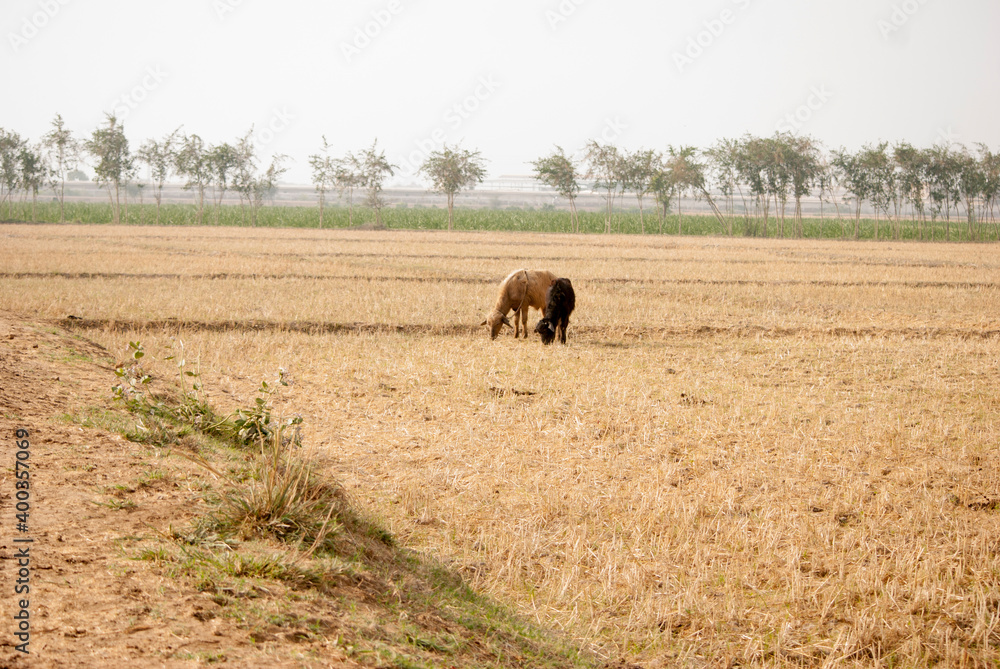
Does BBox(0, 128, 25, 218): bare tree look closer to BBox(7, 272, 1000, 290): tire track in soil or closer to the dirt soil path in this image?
BBox(7, 272, 1000, 290): tire track in soil

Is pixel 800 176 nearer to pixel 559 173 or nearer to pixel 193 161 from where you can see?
pixel 559 173

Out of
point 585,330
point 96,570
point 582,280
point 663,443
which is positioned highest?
point 582,280

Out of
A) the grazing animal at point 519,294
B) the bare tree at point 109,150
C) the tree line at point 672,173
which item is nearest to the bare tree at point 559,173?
the tree line at point 672,173

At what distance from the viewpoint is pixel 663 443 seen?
7895 millimetres

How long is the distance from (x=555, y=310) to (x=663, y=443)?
17.7ft

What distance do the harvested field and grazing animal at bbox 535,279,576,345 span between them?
16.1 inches

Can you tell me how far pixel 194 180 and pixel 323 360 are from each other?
59045 mm

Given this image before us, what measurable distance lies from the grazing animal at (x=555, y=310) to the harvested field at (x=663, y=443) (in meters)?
0.41

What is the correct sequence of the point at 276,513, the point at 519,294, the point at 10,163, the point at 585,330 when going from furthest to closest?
the point at 10,163, the point at 585,330, the point at 519,294, the point at 276,513

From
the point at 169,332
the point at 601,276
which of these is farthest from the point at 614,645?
the point at 601,276

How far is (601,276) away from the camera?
23.5 meters

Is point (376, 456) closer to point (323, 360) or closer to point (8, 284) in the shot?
point (323, 360)

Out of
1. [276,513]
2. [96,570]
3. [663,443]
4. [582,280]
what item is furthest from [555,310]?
[96,570]

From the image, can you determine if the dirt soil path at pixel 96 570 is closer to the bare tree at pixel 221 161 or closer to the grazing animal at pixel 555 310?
the grazing animal at pixel 555 310
